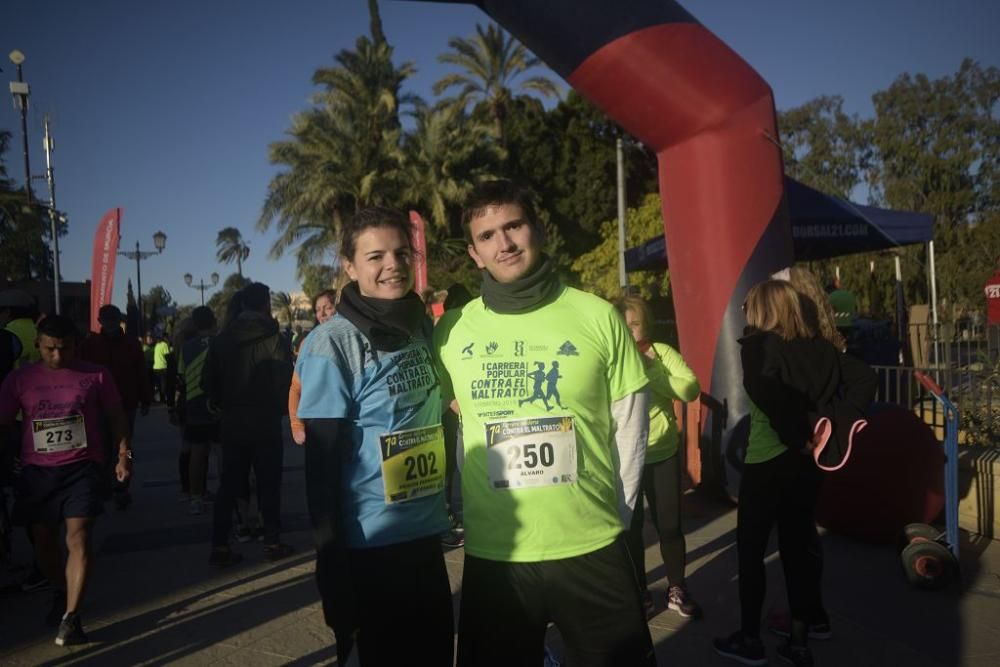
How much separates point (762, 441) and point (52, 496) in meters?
3.73

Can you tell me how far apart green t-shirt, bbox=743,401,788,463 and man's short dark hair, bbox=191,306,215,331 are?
17.3 feet

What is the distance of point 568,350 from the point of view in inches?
81.4

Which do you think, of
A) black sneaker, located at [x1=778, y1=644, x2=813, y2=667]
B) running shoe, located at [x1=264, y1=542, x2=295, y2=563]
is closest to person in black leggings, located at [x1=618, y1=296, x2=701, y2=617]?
black sneaker, located at [x1=778, y1=644, x2=813, y2=667]

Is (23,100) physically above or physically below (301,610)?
above

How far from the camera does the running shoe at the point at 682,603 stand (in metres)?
3.97

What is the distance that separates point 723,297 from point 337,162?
A: 21.8 metres

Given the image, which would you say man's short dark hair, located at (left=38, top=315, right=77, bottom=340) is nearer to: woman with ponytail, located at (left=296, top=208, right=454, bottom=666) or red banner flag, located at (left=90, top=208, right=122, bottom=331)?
woman with ponytail, located at (left=296, top=208, right=454, bottom=666)

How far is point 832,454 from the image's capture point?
3.27 metres

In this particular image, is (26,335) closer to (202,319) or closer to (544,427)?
(202,319)

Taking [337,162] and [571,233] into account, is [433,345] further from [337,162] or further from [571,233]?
[571,233]

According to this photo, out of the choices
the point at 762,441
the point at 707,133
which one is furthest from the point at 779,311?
the point at 707,133

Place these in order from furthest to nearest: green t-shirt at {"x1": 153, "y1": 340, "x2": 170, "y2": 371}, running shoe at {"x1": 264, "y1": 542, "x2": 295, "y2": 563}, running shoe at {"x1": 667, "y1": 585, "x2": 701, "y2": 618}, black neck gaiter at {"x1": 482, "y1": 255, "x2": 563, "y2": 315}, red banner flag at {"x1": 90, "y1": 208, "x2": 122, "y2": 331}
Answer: green t-shirt at {"x1": 153, "y1": 340, "x2": 170, "y2": 371} → red banner flag at {"x1": 90, "y1": 208, "x2": 122, "y2": 331} → running shoe at {"x1": 264, "y1": 542, "x2": 295, "y2": 563} → running shoe at {"x1": 667, "y1": 585, "x2": 701, "y2": 618} → black neck gaiter at {"x1": 482, "y1": 255, "x2": 563, "y2": 315}

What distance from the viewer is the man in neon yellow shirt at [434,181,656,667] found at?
79.8 inches

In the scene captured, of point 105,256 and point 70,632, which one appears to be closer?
point 70,632
